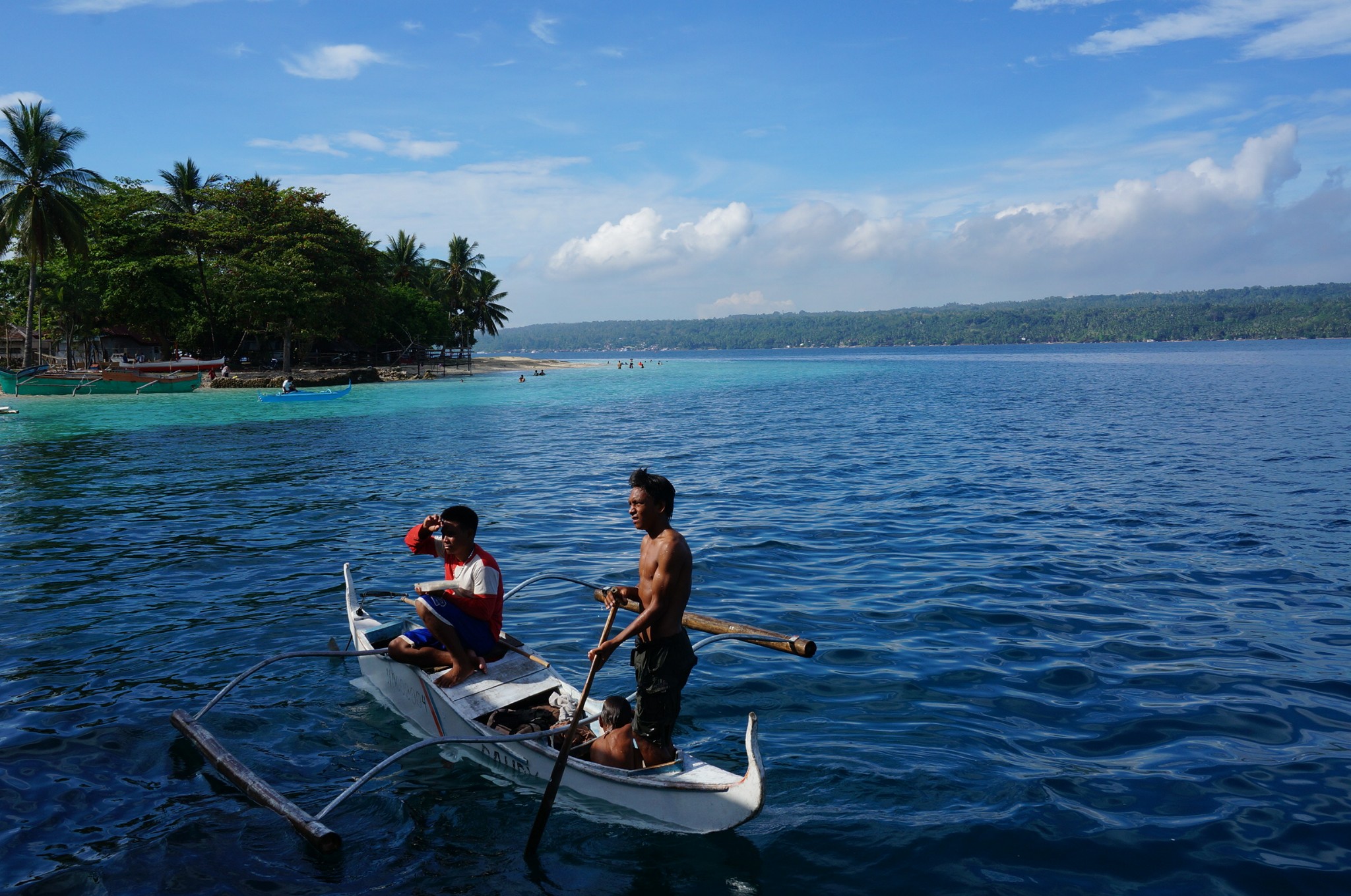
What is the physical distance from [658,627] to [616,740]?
1028mm

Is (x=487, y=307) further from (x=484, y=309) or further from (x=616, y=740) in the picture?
(x=616, y=740)

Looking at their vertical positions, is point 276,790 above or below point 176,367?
below

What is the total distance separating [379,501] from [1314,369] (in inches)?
3251

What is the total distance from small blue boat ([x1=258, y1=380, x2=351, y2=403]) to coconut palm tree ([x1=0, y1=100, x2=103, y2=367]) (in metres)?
14.5

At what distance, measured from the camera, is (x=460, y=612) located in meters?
7.46

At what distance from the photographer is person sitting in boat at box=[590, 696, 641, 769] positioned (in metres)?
6.16

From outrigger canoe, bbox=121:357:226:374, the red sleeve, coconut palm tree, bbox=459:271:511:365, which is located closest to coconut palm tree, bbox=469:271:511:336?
coconut palm tree, bbox=459:271:511:365

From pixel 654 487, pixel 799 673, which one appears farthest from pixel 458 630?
pixel 799 673

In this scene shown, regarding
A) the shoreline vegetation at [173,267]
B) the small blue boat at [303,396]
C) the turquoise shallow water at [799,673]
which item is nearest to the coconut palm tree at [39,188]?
the shoreline vegetation at [173,267]

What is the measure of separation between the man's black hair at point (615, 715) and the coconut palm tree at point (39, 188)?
5698 centimetres

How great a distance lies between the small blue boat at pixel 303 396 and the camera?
4972 centimetres

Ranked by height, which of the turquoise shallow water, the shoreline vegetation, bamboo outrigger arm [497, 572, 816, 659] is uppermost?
the shoreline vegetation

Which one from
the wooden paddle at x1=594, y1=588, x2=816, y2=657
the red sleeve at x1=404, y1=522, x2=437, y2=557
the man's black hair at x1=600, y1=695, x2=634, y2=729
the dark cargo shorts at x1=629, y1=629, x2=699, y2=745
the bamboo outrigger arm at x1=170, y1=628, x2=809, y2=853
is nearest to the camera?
the bamboo outrigger arm at x1=170, y1=628, x2=809, y2=853

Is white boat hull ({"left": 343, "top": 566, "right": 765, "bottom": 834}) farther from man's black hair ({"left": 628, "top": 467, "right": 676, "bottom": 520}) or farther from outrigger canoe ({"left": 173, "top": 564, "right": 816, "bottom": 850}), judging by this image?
man's black hair ({"left": 628, "top": 467, "right": 676, "bottom": 520})
